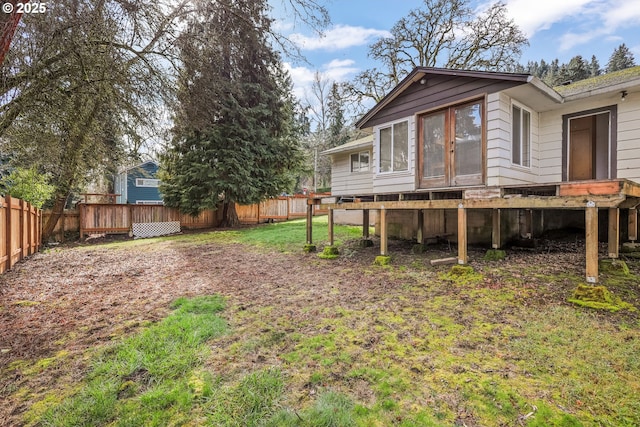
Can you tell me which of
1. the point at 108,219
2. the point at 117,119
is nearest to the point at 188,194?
the point at 108,219

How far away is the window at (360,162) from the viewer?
12.9m

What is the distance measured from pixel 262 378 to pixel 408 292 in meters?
2.83

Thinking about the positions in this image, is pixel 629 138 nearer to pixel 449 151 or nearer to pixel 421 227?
pixel 449 151

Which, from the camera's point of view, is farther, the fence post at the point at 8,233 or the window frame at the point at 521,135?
the window frame at the point at 521,135

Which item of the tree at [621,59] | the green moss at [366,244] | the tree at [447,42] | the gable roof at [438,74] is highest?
the tree at [621,59]

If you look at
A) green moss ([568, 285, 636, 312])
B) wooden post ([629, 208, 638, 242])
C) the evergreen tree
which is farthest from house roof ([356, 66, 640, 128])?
the evergreen tree

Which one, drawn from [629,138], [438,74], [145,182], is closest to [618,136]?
[629,138]

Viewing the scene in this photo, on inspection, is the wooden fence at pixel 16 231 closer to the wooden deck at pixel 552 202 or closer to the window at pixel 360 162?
the wooden deck at pixel 552 202

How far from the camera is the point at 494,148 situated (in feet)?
19.5

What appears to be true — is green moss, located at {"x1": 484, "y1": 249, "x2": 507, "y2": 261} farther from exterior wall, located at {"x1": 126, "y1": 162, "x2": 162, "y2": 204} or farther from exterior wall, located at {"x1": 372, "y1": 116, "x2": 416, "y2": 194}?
exterior wall, located at {"x1": 126, "y1": 162, "x2": 162, "y2": 204}

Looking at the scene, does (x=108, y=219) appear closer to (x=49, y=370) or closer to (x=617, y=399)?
(x=49, y=370)

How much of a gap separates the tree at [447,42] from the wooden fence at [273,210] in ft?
29.3

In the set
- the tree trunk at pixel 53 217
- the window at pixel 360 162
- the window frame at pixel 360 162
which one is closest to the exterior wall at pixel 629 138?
the window frame at pixel 360 162

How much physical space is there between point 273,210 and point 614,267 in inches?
630
